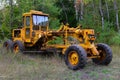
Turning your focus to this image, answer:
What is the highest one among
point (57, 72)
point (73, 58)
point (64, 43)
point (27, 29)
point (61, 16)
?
point (27, 29)

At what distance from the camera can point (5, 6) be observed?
2414cm

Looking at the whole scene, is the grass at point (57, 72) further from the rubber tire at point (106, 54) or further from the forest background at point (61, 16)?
the forest background at point (61, 16)

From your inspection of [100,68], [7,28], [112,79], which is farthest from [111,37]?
[112,79]

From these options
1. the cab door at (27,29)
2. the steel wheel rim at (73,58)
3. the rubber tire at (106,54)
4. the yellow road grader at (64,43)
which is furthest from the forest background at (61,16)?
the steel wheel rim at (73,58)

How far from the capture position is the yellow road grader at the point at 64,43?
1092cm

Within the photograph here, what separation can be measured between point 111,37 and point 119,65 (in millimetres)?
9408

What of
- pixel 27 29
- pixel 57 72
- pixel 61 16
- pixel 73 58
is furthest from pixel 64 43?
pixel 61 16

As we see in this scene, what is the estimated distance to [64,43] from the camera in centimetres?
1325

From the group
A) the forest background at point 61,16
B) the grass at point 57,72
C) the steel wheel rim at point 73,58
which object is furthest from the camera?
the forest background at point 61,16

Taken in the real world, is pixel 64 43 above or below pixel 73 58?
above

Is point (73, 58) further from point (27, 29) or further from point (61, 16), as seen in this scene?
point (61, 16)

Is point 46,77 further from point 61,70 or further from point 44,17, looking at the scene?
point 44,17

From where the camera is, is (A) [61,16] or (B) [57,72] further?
(A) [61,16]

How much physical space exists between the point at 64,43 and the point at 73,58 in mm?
2373
